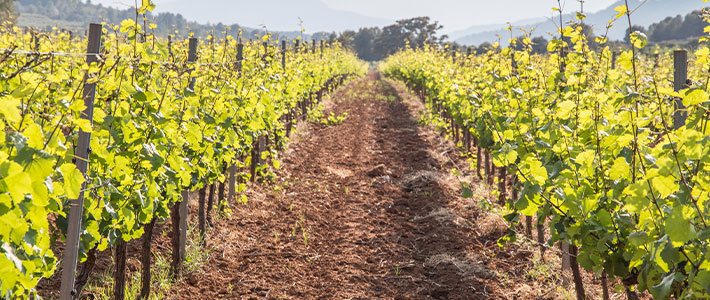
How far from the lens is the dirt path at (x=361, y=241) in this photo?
4574 mm

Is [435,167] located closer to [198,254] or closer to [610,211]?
[198,254]

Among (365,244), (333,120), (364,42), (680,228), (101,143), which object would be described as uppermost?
(364,42)

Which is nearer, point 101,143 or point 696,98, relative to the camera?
point 696,98

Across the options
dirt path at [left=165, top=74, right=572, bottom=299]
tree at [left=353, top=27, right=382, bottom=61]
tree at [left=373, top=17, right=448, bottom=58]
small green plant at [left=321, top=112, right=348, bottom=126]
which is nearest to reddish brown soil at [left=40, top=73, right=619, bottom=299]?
dirt path at [left=165, top=74, right=572, bottom=299]

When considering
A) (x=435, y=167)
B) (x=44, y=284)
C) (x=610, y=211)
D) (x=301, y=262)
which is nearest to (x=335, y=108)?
(x=435, y=167)

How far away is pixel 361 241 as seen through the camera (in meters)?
5.68

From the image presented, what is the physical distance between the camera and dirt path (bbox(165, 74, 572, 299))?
4574 mm

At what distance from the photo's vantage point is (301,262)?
16.9ft

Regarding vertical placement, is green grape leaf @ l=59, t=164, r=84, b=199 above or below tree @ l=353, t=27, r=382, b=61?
below

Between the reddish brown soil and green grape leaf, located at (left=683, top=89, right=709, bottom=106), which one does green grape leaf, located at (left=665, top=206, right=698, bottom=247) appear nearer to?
green grape leaf, located at (left=683, top=89, right=709, bottom=106)

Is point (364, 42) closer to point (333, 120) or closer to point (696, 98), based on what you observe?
point (333, 120)

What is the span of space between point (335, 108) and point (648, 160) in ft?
49.7

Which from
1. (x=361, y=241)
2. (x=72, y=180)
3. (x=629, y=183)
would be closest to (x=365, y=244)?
(x=361, y=241)

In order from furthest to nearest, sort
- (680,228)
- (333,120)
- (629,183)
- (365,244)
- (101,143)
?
(333,120)
(365,244)
(101,143)
(629,183)
(680,228)
